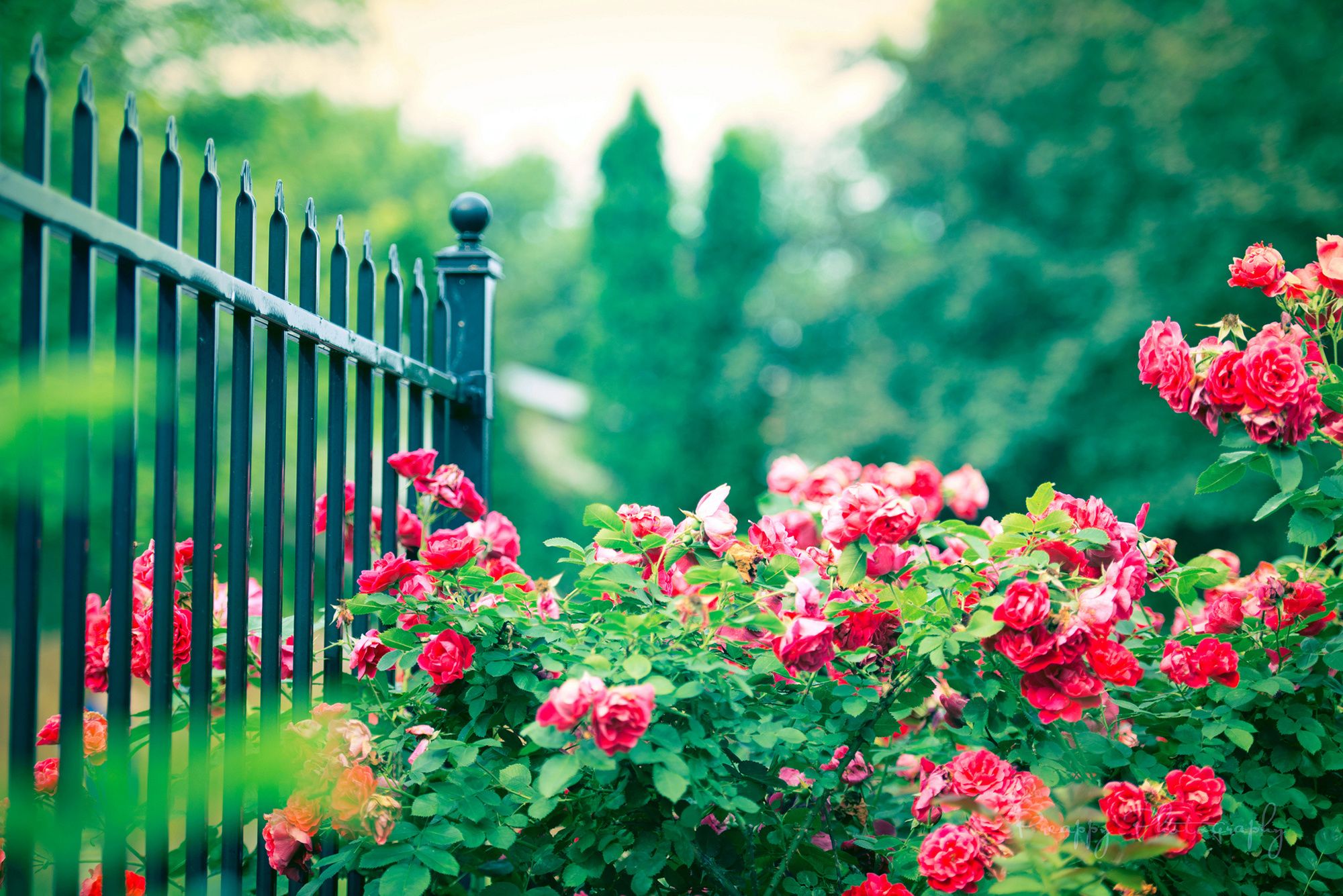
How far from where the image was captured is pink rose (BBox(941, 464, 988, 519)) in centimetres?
224

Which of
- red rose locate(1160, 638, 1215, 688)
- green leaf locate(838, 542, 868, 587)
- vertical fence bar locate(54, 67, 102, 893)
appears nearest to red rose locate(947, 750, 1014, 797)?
green leaf locate(838, 542, 868, 587)

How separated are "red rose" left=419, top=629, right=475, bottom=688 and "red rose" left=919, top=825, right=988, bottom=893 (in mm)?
744

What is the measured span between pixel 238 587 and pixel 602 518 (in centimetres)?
55

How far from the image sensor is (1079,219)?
12.0 metres

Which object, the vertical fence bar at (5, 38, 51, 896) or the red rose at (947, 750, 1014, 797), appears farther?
the red rose at (947, 750, 1014, 797)

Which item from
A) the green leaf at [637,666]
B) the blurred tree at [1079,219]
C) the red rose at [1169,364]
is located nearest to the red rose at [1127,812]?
the red rose at [1169,364]

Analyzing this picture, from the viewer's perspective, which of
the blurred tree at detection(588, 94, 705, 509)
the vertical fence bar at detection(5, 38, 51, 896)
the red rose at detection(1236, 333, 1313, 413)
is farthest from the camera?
the blurred tree at detection(588, 94, 705, 509)

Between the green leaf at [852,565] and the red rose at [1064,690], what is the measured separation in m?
0.29

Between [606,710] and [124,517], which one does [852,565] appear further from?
[124,517]

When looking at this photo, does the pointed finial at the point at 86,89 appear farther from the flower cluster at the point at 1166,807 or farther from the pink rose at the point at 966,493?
the pink rose at the point at 966,493

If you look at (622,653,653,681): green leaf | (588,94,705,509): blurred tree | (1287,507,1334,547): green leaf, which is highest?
(588,94,705,509): blurred tree

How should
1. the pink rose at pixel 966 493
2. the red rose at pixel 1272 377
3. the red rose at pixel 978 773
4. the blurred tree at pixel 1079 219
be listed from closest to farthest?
the red rose at pixel 978 773 → the red rose at pixel 1272 377 → the pink rose at pixel 966 493 → the blurred tree at pixel 1079 219

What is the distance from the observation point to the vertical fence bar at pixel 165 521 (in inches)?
45.8

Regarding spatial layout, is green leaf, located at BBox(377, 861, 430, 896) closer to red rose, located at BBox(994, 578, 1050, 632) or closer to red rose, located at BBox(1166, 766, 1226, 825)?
red rose, located at BBox(994, 578, 1050, 632)
